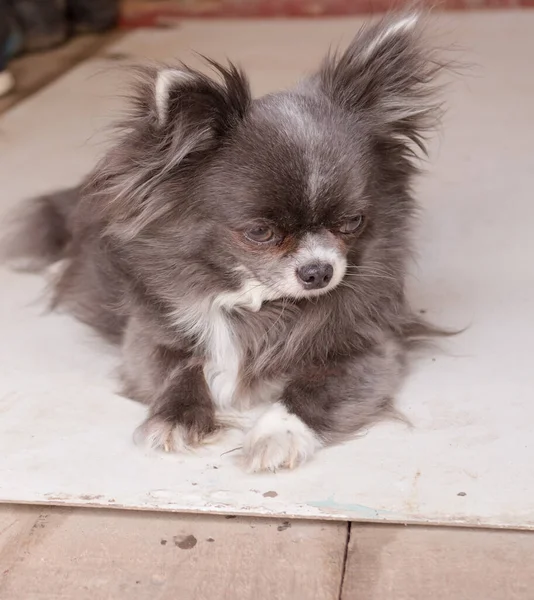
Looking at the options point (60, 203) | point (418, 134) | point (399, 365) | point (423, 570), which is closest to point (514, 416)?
point (399, 365)

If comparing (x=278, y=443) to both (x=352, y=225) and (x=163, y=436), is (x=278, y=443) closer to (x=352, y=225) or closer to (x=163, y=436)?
(x=163, y=436)

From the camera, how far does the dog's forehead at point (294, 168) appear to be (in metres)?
2.30

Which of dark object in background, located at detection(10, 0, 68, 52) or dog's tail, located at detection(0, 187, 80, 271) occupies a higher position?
dog's tail, located at detection(0, 187, 80, 271)

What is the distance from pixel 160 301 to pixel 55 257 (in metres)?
1.05

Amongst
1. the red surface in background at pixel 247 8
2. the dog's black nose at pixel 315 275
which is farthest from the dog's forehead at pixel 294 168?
the red surface in background at pixel 247 8

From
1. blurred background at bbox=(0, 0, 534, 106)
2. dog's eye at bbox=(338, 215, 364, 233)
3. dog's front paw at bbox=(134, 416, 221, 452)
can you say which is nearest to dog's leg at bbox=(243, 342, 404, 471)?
dog's front paw at bbox=(134, 416, 221, 452)

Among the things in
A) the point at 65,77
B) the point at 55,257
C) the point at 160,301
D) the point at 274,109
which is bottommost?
the point at 65,77

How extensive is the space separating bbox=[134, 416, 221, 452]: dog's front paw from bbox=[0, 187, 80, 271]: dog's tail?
4.03 feet

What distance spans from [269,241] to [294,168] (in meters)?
0.19

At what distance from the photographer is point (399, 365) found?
2.71 m

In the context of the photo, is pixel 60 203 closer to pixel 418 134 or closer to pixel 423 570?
pixel 418 134

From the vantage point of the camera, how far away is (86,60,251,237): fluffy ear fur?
2.28 meters

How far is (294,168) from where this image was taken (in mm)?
2297

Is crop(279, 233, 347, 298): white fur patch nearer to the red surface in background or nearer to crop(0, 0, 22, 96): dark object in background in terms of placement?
crop(0, 0, 22, 96): dark object in background
